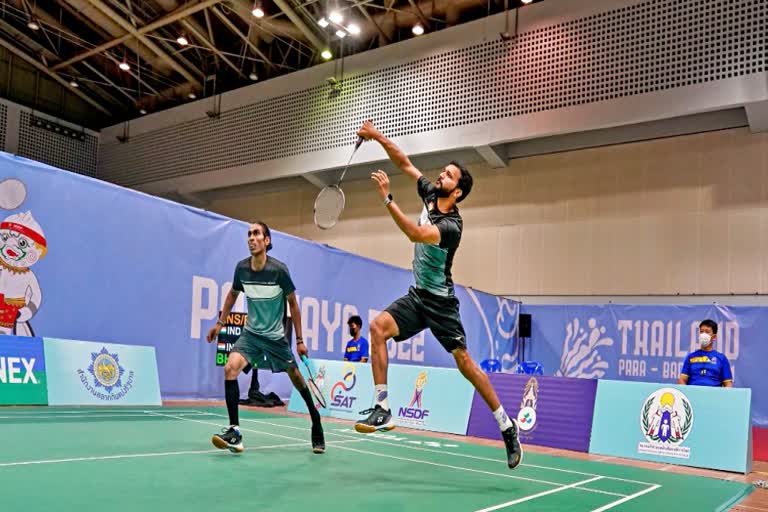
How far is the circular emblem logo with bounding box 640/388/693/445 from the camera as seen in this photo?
6363 millimetres

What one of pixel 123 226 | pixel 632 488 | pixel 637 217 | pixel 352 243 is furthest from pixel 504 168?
pixel 632 488

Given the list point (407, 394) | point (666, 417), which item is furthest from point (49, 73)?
point (666, 417)

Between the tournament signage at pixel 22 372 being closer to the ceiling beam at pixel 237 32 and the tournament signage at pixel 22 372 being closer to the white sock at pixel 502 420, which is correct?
the white sock at pixel 502 420

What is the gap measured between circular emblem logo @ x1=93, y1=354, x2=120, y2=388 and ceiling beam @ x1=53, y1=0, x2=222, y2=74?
36.8 feet

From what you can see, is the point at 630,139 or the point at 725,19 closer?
the point at 725,19

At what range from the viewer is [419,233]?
13.7 ft

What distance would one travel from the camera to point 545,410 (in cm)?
727

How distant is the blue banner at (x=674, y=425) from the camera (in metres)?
6.06

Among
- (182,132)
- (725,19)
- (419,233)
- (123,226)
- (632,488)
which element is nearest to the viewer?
(419,233)

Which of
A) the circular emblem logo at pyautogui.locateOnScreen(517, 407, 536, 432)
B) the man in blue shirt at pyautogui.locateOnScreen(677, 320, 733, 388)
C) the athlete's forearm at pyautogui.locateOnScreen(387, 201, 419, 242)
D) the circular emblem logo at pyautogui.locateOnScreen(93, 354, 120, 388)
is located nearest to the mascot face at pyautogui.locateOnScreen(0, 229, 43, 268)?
the circular emblem logo at pyautogui.locateOnScreen(93, 354, 120, 388)

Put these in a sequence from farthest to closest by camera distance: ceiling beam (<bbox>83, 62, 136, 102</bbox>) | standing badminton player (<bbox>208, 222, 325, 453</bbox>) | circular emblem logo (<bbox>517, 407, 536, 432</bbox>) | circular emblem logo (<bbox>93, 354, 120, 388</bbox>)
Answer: ceiling beam (<bbox>83, 62, 136, 102</bbox>), circular emblem logo (<bbox>93, 354, 120, 388</bbox>), circular emblem logo (<bbox>517, 407, 536, 432</bbox>), standing badminton player (<bbox>208, 222, 325, 453</bbox>)

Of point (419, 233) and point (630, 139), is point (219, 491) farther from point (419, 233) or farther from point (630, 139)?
point (630, 139)

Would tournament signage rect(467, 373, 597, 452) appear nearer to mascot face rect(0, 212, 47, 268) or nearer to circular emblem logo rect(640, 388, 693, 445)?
circular emblem logo rect(640, 388, 693, 445)

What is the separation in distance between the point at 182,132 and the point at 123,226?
12.6 metres
